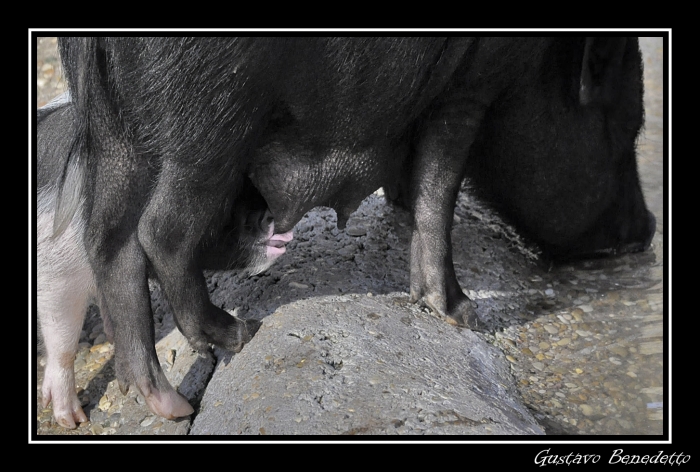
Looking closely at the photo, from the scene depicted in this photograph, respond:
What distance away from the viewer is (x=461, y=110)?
84.0 inches

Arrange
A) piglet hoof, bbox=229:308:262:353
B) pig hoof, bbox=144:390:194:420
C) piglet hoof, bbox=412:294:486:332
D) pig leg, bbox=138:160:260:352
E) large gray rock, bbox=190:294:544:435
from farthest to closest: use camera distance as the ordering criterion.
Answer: piglet hoof, bbox=412:294:486:332, piglet hoof, bbox=229:308:262:353, pig hoof, bbox=144:390:194:420, pig leg, bbox=138:160:260:352, large gray rock, bbox=190:294:544:435

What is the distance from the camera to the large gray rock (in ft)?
5.73

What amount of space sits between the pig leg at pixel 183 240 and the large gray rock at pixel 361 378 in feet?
0.43

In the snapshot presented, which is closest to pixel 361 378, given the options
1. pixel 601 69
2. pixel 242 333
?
pixel 242 333

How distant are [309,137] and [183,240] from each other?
0.38 m

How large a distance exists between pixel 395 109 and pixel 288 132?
26 cm

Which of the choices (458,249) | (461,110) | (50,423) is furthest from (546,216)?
(50,423)

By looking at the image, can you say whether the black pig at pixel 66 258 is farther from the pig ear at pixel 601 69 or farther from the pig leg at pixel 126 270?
the pig ear at pixel 601 69

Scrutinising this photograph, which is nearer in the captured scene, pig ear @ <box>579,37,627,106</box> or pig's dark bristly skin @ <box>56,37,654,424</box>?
pig's dark bristly skin @ <box>56,37,654,424</box>

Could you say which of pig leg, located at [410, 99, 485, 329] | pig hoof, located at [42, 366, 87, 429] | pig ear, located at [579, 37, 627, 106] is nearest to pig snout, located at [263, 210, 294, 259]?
pig leg, located at [410, 99, 485, 329]

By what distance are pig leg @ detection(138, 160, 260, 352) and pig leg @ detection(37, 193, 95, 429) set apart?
0.34m

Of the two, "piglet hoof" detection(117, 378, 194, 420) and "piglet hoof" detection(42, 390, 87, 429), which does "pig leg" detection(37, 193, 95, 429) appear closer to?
"piglet hoof" detection(42, 390, 87, 429)

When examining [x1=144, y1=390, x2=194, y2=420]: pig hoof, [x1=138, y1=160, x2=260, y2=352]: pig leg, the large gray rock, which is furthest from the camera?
[x1=144, y1=390, x2=194, y2=420]: pig hoof
